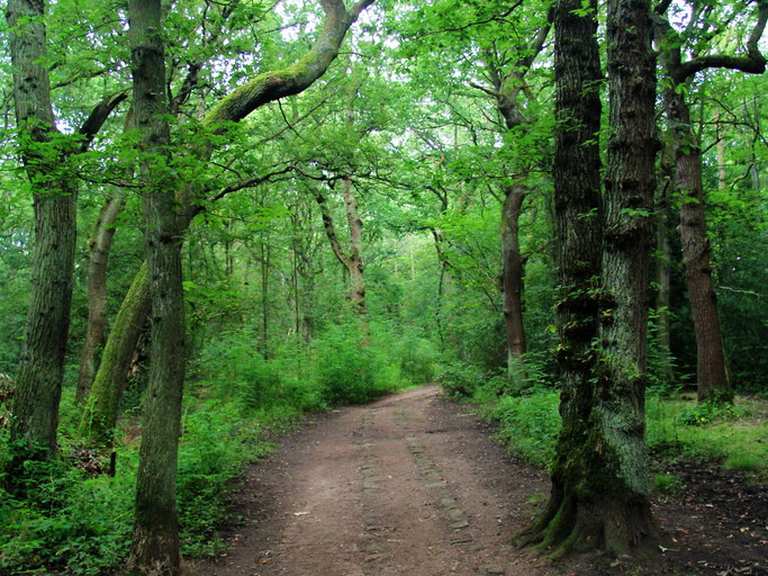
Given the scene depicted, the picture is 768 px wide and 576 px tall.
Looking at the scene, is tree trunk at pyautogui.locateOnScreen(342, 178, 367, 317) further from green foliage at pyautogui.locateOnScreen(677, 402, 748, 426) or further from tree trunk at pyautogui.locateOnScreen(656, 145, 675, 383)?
green foliage at pyautogui.locateOnScreen(677, 402, 748, 426)

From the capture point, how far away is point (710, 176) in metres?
17.8

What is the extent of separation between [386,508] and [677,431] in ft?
16.2

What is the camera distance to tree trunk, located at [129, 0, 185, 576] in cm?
523

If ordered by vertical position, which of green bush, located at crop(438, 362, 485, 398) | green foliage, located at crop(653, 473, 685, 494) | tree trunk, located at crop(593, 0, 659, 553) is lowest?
green foliage, located at crop(653, 473, 685, 494)

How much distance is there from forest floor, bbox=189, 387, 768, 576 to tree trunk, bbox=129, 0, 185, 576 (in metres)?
0.59

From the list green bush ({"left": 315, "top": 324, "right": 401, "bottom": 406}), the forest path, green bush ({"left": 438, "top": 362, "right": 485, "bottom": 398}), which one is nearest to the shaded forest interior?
the forest path

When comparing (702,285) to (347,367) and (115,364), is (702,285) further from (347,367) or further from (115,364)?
(115,364)

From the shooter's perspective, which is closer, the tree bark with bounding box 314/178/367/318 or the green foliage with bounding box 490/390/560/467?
the green foliage with bounding box 490/390/560/467

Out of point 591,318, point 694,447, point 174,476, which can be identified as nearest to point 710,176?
point 694,447

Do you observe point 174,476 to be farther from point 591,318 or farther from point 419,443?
point 419,443

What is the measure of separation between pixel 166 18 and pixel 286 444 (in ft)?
25.5

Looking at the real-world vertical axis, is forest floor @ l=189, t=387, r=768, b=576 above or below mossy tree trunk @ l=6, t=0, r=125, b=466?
below

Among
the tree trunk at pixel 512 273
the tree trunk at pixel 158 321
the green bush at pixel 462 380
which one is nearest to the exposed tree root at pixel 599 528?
the tree trunk at pixel 158 321

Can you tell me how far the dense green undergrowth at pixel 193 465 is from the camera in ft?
17.4
